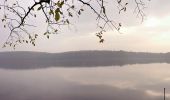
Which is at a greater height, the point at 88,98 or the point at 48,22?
the point at 48,22

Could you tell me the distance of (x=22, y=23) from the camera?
457 cm

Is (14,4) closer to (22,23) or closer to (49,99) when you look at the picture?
(22,23)

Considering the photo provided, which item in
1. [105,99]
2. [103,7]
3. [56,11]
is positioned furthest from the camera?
[105,99]

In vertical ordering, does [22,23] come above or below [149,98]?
above

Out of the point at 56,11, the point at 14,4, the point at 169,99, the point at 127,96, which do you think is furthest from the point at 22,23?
the point at 127,96

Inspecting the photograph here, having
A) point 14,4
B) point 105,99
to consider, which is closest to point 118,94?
point 105,99

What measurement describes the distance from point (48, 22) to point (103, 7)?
2.12 ft

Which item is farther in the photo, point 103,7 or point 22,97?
point 22,97

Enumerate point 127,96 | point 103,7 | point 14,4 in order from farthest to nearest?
point 127,96 → point 14,4 → point 103,7

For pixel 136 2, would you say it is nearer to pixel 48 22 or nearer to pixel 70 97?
pixel 48 22

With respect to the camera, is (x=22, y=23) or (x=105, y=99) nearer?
(x=22, y=23)

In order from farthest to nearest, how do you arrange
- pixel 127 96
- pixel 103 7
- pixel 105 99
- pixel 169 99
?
pixel 127 96 < pixel 105 99 < pixel 169 99 < pixel 103 7

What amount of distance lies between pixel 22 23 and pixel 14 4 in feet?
0.94

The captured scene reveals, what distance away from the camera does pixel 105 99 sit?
30188mm
